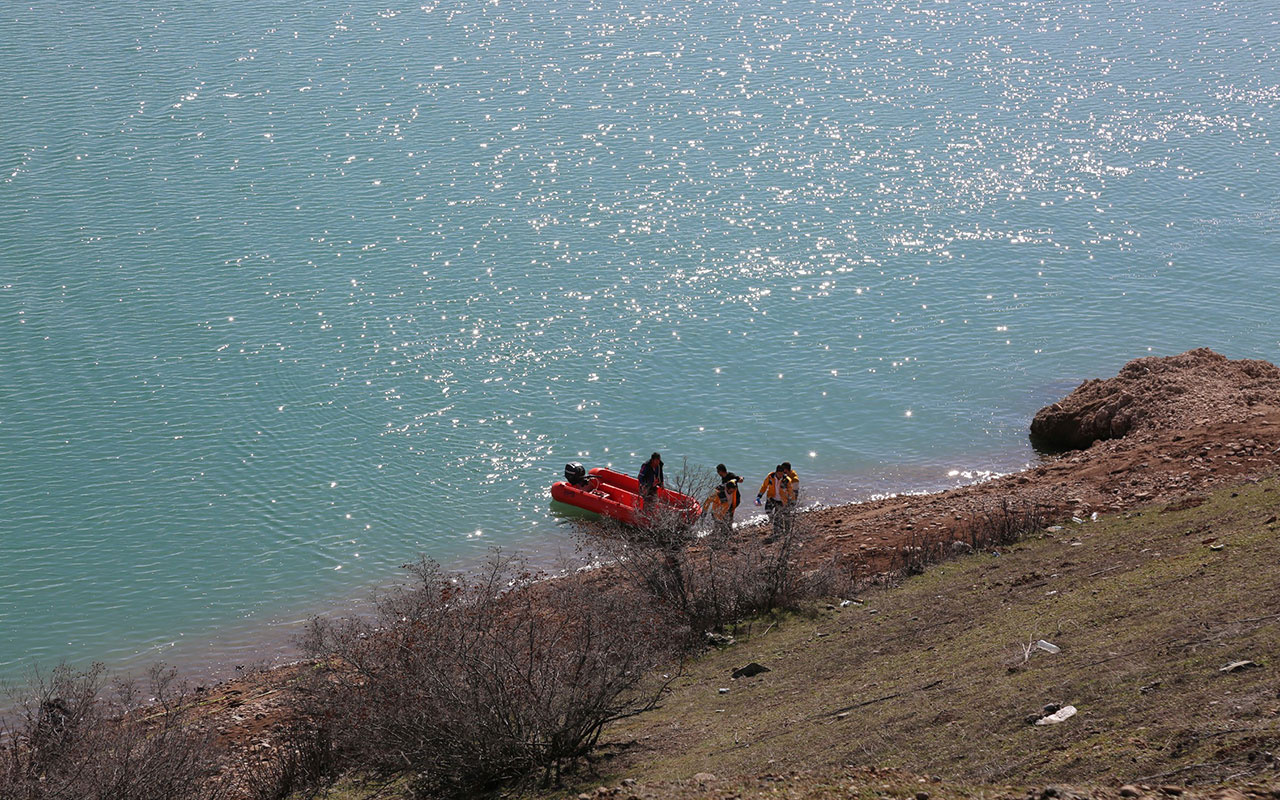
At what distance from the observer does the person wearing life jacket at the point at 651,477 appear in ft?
62.6

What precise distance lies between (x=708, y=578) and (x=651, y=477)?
5.20 metres

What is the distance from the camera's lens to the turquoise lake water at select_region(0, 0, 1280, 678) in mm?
22219

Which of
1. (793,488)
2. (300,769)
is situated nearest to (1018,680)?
(300,769)

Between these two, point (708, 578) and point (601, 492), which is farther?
point (601, 492)

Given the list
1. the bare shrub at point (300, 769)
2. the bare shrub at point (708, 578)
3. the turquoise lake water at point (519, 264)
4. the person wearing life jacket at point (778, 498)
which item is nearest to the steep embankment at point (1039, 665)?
the bare shrub at point (708, 578)

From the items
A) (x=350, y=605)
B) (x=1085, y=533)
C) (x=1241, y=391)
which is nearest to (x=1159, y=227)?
(x=1241, y=391)

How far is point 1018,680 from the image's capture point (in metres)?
9.41

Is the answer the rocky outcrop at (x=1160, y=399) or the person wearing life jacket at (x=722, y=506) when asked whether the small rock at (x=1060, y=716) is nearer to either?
the person wearing life jacket at (x=722, y=506)

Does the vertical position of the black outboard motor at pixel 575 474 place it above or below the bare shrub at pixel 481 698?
above

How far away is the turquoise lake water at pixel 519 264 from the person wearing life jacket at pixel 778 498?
4.08 metres

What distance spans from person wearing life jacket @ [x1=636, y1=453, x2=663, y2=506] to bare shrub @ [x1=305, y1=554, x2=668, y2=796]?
284 inches

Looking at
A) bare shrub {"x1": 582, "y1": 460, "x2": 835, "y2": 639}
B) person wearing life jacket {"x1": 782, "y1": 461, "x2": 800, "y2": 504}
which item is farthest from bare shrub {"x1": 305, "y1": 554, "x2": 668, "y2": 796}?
person wearing life jacket {"x1": 782, "y1": 461, "x2": 800, "y2": 504}

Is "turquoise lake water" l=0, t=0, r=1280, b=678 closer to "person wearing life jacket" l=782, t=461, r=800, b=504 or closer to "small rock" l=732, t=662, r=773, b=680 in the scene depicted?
"person wearing life jacket" l=782, t=461, r=800, b=504

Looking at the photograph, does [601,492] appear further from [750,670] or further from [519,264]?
[519,264]
